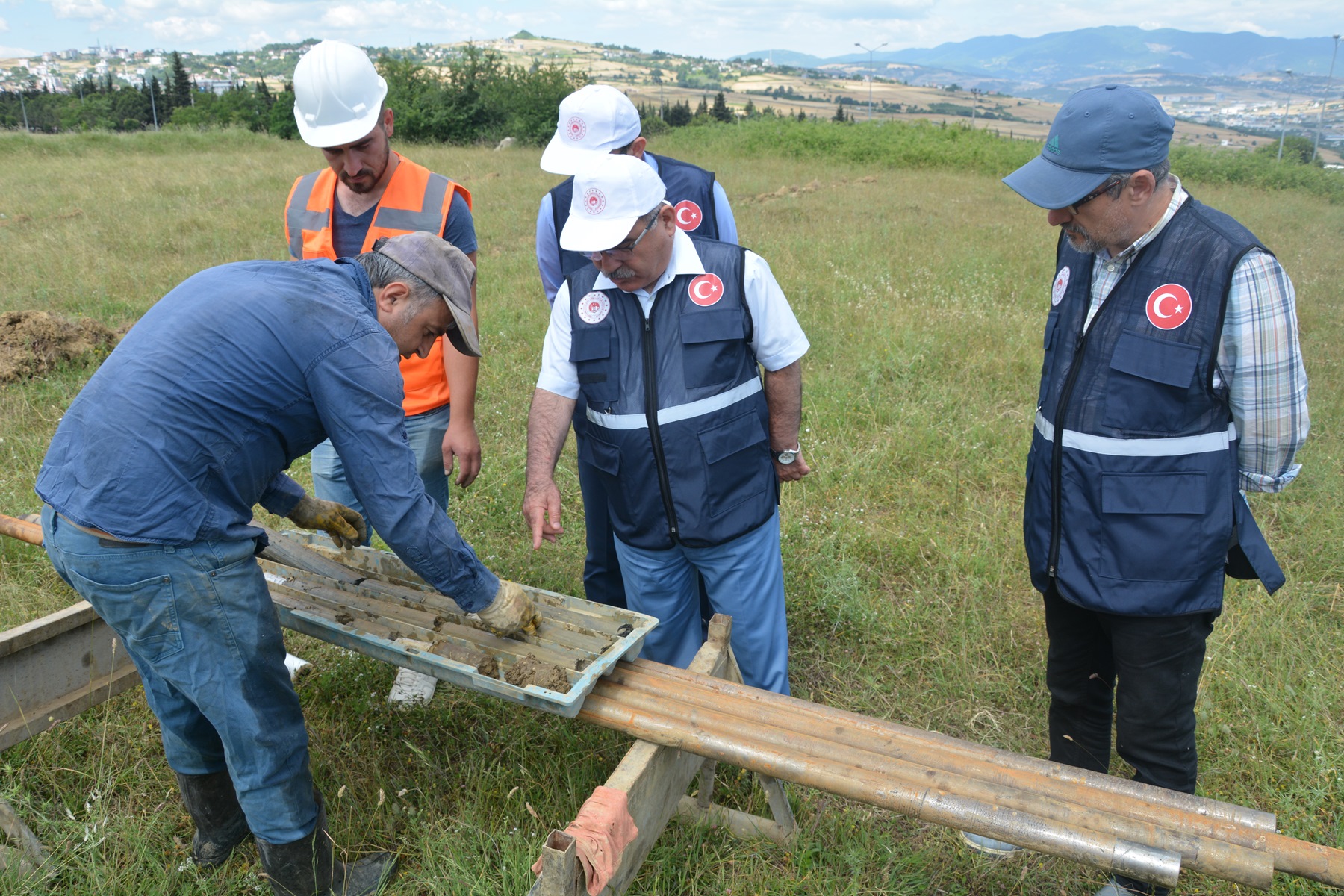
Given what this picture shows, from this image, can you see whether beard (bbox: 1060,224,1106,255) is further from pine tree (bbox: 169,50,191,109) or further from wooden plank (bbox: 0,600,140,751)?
pine tree (bbox: 169,50,191,109)

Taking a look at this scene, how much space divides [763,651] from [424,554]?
1258 mm

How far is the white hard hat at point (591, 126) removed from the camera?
2.97 metres

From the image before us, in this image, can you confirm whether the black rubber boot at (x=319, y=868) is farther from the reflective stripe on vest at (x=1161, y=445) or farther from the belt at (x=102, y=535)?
the reflective stripe on vest at (x=1161, y=445)

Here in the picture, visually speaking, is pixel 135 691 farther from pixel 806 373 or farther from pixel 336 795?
pixel 806 373

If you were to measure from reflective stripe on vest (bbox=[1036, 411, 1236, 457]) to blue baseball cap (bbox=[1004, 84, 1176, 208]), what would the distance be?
0.60 metres

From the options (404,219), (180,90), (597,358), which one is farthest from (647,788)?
(180,90)

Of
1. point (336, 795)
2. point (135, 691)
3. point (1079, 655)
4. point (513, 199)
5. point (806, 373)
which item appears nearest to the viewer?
point (1079, 655)

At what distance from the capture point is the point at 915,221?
40.7 ft

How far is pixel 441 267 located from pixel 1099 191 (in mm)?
1664

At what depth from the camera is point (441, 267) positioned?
2.21 metres

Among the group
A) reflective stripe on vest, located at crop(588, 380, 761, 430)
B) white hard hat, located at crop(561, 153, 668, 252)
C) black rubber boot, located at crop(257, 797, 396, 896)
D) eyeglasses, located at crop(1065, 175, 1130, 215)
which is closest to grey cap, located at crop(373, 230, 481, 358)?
white hard hat, located at crop(561, 153, 668, 252)

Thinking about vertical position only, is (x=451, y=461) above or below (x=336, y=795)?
above

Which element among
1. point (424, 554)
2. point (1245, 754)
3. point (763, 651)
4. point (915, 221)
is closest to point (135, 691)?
point (424, 554)

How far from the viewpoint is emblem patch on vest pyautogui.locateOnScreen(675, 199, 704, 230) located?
3104mm
